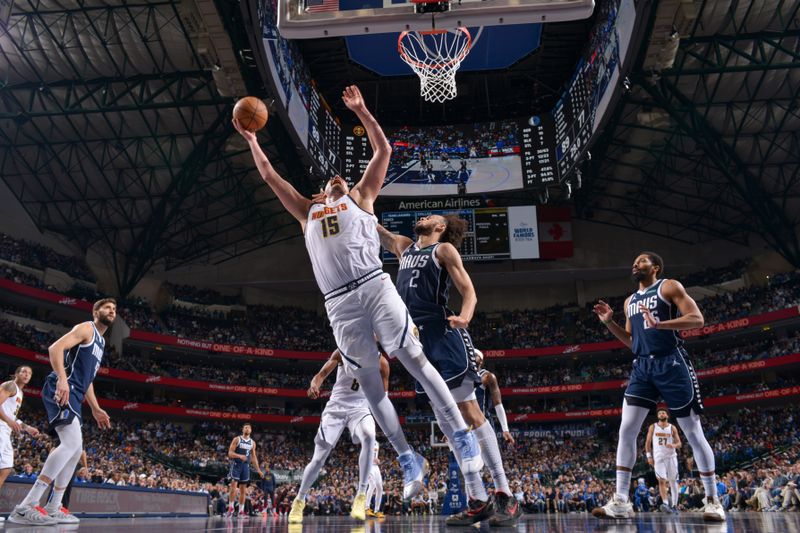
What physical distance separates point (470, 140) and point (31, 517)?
20738 millimetres

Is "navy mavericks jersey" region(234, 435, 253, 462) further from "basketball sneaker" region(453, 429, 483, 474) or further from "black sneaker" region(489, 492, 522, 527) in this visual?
"basketball sneaker" region(453, 429, 483, 474)

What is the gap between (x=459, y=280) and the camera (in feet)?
15.7

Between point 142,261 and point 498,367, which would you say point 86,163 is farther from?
point 498,367

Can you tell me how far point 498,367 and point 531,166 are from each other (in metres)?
18.6

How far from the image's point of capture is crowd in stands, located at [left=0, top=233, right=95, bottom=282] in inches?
1164

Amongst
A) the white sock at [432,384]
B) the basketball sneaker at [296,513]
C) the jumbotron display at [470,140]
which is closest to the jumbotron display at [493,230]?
the jumbotron display at [470,140]

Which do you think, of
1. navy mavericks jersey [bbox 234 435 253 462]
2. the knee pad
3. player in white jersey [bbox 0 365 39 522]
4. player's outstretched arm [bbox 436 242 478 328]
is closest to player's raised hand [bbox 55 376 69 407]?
player in white jersey [bbox 0 365 39 522]

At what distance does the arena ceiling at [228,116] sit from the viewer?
777 inches

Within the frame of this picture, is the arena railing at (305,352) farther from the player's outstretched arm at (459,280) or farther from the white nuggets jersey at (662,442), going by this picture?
the player's outstretched arm at (459,280)

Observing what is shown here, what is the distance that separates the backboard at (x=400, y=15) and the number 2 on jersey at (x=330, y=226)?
14.1ft

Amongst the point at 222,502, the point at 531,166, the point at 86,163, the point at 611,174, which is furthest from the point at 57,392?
the point at 611,174

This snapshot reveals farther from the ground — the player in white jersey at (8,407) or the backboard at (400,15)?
the backboard at (400,15)

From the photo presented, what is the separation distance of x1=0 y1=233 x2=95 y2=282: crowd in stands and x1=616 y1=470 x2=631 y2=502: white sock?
30467 mm

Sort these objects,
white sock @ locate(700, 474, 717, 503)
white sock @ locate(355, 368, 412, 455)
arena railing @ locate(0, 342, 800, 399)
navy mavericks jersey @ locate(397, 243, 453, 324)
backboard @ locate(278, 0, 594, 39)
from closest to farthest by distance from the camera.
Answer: white sock @ locate(355, 368, 412, 455), navy mavericks jersey @ locate(397, 243, 453, 324), white sock @ locate(700, 474, 717, 503), backboard @ locate(278, 0, 594, 39), arena railing @ locate(0, 342, 800, 399)
